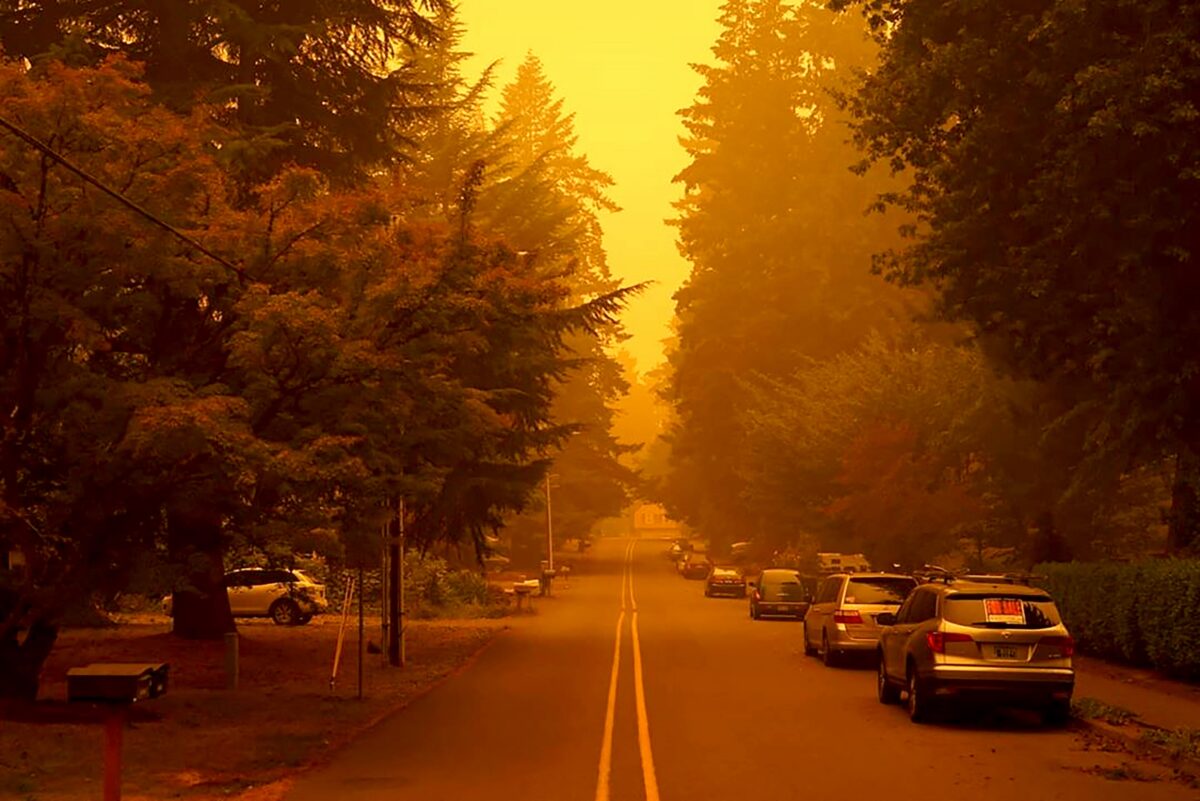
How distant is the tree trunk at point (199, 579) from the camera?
56.5ft

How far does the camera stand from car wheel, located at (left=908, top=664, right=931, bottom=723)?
1706 centimetres

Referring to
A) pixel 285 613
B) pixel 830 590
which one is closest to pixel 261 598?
pixel 285 613

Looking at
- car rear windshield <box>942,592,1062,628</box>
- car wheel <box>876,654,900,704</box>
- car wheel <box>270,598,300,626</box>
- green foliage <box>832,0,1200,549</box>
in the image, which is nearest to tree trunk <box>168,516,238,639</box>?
car rear windshield <box>942,592,1062,628</box>

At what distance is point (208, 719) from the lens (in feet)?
59.6

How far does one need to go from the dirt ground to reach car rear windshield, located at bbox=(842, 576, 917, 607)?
26.3ft

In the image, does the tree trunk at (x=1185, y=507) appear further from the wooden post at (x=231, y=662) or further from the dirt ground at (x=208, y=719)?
the wooden post at (x=231, y=662)

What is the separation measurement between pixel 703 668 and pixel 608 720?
849cm

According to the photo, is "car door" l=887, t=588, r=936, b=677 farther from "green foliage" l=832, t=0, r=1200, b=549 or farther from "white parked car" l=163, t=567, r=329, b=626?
"white parked car" l=163, t=567, r=329, b=626

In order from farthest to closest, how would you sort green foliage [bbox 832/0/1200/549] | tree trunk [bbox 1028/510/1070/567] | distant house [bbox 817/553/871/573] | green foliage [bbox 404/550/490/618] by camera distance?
green foliage [bbox 404/550/490/618], distant house [bbox 817/553/871/573], tree trunk [bbox 1028/510/1070/567], green foliage [bbox 832/0/1200/549]

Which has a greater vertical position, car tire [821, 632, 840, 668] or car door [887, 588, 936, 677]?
car door [887, 588, 936, 677]

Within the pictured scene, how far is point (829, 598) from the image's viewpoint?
26.9 metres

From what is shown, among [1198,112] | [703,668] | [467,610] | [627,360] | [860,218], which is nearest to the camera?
[1198,112]

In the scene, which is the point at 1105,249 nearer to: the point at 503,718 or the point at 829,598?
the point at 829,598

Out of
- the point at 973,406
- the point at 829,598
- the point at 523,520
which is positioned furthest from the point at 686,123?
the point at 829,598
